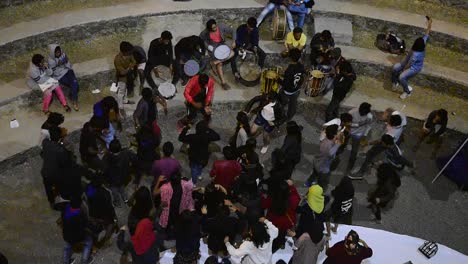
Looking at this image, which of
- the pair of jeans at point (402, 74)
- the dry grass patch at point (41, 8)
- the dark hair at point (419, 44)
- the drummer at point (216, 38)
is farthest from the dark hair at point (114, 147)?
the pair of jeans at point (402, 74)

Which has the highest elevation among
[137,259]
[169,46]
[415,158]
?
[169,46]

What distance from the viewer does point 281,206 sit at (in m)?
7.87

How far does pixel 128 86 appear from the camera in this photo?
10922mm

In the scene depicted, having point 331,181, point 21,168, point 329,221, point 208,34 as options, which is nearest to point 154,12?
point 208,34

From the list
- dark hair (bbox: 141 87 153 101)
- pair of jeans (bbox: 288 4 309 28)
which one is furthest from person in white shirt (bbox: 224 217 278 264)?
pair of jeans (bbox: 288 4 309 28)

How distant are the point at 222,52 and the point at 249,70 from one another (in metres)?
1.15

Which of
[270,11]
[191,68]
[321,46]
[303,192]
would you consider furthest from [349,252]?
[270,11]

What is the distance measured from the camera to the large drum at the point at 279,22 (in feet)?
39.5

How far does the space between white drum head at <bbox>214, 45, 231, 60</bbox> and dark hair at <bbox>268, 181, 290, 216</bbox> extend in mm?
3979

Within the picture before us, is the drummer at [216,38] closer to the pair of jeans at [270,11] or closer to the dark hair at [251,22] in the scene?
the dark hair at [251,22]

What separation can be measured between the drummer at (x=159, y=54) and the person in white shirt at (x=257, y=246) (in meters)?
4.39

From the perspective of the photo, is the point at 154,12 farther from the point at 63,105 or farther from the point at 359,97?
the point at 359,97

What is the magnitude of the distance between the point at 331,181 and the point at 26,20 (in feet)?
23.6

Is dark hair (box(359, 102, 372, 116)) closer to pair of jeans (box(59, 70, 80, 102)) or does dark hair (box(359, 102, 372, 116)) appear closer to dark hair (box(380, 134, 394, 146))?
dark hair (box(380, 134, 394, 146))
